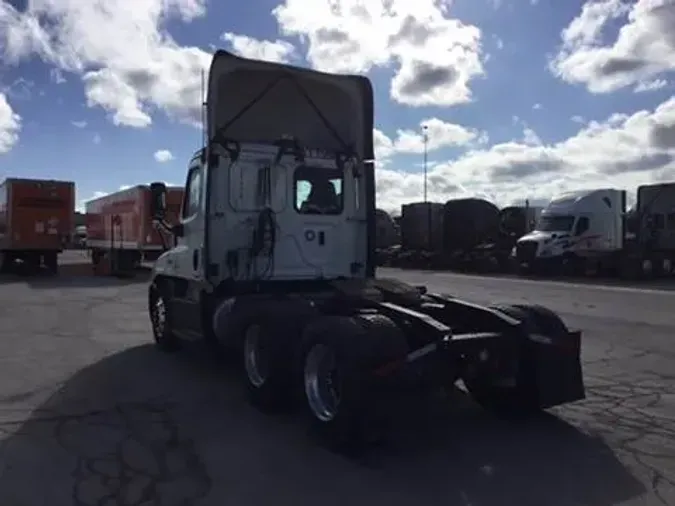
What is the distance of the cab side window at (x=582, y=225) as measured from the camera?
2994cm

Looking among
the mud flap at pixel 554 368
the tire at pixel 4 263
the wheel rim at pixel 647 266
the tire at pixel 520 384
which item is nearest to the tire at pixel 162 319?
the tire at pixel 520 384

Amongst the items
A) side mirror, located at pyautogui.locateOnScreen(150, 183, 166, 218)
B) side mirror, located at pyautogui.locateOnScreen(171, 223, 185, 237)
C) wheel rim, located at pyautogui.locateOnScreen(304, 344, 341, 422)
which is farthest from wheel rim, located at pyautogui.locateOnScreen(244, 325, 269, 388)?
side mirror, located at pyautogui.locateOnScreen(150, 183, 166, 218)

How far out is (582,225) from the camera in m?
30.0

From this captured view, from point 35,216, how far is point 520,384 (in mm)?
25219

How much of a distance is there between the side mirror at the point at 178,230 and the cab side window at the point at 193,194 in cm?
14

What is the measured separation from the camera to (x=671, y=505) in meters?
4.36

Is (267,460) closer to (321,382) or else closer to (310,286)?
(321,382)

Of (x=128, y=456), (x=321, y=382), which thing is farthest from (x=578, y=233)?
(x=128, y=456)

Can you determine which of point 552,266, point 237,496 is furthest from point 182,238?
point 552,266

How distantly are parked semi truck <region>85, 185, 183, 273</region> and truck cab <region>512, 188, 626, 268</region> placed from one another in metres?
16.2

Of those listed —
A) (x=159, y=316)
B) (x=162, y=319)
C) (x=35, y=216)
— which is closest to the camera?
(x=162, y=319)

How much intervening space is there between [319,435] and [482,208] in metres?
33.2

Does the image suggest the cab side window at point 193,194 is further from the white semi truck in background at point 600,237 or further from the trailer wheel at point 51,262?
the white semi truck in background at point 600,237

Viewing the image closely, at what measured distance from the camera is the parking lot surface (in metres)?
4.58
